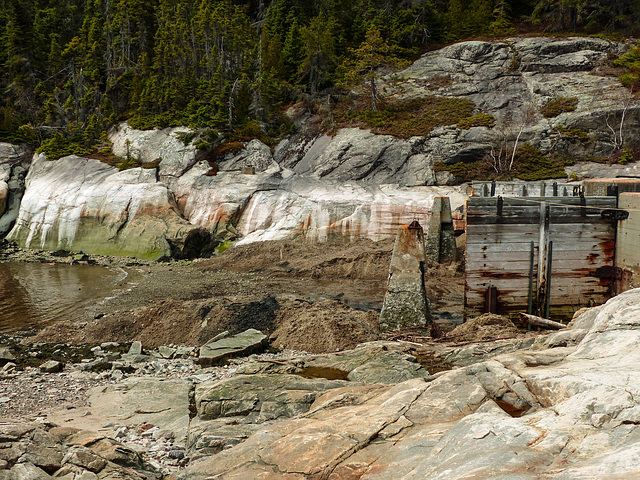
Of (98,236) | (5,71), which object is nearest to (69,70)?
(5,71)

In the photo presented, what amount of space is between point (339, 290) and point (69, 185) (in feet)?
78.9

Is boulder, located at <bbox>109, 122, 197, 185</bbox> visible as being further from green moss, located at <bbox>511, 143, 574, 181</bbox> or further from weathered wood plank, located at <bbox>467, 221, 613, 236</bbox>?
weathered wood plank, located at <bbox>467, 221, 613, 236</bbox>

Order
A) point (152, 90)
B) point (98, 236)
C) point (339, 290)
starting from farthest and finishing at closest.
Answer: point (152, 90) < point (98, 236) < point (339, 290)

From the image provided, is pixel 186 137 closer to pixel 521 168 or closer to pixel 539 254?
pixel 521 168

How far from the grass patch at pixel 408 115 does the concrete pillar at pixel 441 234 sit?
1388 cm

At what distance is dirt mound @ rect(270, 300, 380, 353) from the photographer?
13008mm

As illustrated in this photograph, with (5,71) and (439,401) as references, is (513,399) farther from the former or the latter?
(5,71)

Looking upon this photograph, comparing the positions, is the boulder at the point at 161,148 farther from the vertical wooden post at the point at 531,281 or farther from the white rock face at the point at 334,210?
the vertical wooden post at the point at 531,281

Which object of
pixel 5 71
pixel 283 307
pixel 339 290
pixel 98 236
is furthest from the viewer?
pixel 5 71

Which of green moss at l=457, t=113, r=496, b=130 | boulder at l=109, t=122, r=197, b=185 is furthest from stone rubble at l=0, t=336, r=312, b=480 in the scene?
green moss at l=457, t=113, r=496, b=130

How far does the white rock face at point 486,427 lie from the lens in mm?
4012

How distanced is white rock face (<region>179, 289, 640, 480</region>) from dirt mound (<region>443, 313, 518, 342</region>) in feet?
12.1

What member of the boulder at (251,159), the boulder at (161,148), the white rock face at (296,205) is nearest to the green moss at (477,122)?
the white rock face at (296,205)

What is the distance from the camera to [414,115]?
3997 cm
